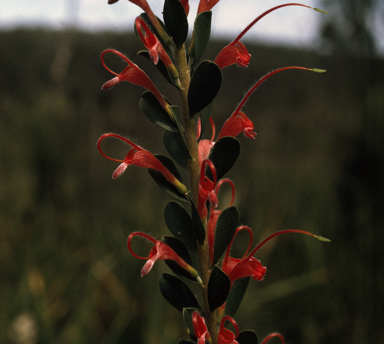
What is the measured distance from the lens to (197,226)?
221 mm

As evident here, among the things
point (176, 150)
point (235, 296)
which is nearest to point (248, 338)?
point (235, 296)

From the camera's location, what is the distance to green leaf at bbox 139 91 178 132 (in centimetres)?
23

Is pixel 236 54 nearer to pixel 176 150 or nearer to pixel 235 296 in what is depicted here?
pixel 176 150

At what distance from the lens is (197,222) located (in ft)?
0.72

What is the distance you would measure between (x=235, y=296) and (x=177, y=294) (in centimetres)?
5

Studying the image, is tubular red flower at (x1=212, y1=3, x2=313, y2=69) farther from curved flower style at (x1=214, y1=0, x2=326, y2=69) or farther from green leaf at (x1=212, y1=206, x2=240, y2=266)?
green leaf at (x1=212, y1=206, x2=240, y2=266)

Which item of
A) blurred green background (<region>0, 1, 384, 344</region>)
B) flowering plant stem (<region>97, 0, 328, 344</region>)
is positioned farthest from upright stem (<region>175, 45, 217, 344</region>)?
blurred green background (<region>0, 1, 384, 344</region>)

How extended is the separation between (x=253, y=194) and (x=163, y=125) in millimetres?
2273

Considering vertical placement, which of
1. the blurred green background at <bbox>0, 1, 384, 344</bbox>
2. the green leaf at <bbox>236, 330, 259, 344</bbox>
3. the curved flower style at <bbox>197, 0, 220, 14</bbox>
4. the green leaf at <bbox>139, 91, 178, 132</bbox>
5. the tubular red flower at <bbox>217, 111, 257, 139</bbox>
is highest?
the curved flower style at <bbox>197, 0, 220, 14</bbox>

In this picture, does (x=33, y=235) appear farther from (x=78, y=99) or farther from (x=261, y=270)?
(x=78, y=99)

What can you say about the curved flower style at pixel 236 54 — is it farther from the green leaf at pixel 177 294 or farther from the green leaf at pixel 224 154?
the green leaf at pixel 177 294

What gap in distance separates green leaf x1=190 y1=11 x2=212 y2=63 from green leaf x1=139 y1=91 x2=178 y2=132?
0.05 metres

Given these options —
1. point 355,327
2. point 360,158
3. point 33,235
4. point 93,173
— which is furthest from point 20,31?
point 355,327

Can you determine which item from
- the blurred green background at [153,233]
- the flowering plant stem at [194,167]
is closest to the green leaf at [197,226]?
Answer: the flowering plant stem at [194,167]
